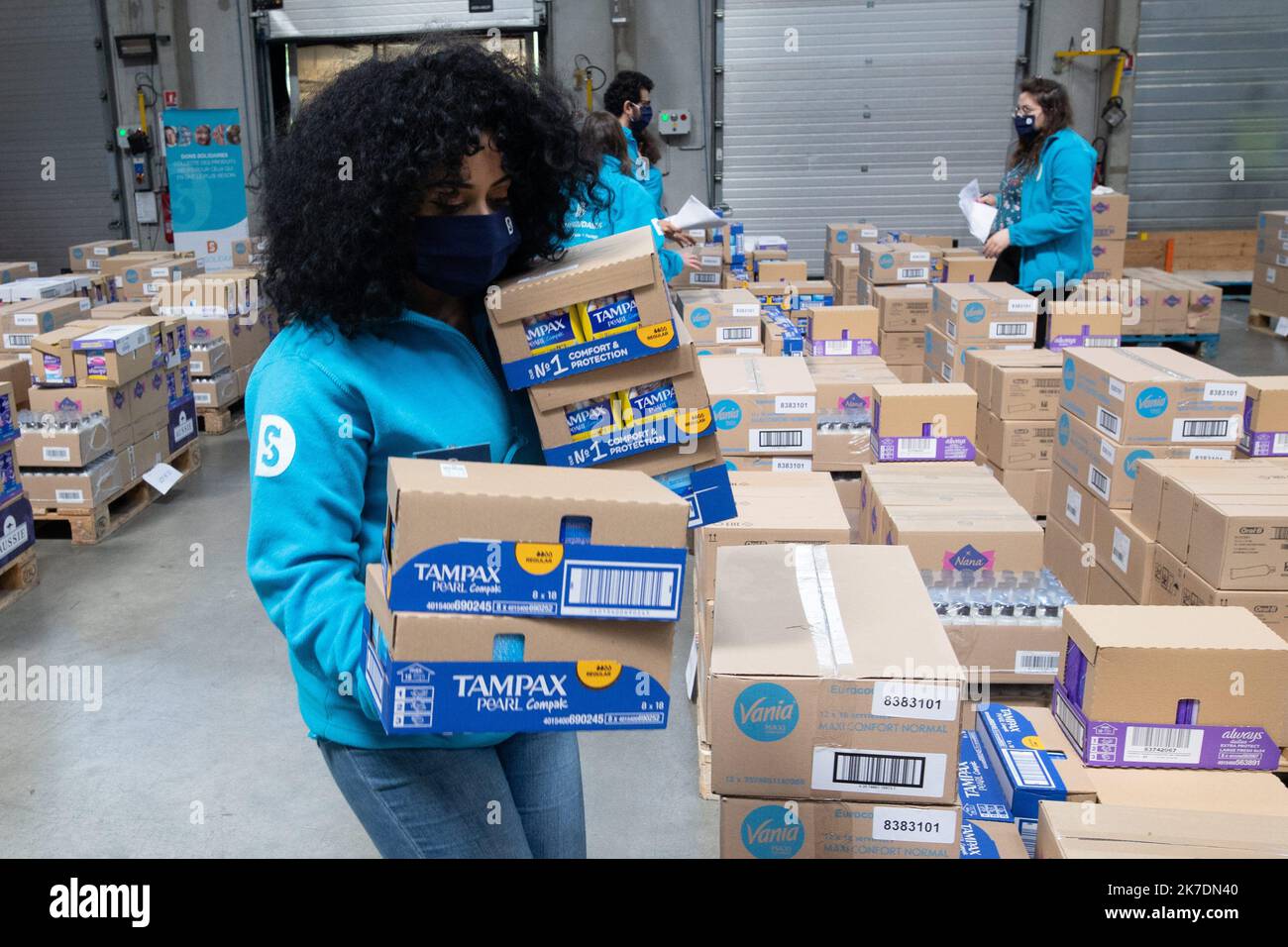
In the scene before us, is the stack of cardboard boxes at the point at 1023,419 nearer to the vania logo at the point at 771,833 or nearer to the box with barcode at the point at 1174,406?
the box with barcode at the point at 1174,406

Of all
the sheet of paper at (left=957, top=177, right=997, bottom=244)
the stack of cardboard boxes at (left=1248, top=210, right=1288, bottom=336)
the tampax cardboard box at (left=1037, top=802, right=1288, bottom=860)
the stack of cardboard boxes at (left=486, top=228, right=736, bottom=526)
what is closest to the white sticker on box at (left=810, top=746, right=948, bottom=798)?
the tampax cardboard box at (left=1037, top=802, right=1288, bottom=860)

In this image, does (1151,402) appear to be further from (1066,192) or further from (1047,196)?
(1047,196)

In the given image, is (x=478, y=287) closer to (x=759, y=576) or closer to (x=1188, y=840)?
(x=759, y=576)

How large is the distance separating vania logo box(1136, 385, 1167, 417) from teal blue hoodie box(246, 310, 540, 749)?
2483 millimetres

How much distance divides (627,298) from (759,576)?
1.93 ft

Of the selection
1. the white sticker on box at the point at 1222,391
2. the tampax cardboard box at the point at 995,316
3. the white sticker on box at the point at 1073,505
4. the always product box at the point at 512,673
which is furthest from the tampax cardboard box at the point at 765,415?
the always product box at the point at 512,673

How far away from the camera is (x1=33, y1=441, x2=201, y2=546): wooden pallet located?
16.6 feet

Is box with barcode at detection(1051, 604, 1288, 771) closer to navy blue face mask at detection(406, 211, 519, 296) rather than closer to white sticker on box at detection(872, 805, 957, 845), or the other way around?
white sticker on box at detection(872, 805, 957, 845)

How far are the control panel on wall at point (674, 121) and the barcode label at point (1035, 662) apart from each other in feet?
26.4

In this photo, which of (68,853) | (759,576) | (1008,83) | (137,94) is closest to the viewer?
(759,576)

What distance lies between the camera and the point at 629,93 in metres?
5.16

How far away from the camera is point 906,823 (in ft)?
5.24

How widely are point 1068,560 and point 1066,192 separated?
189 cm
